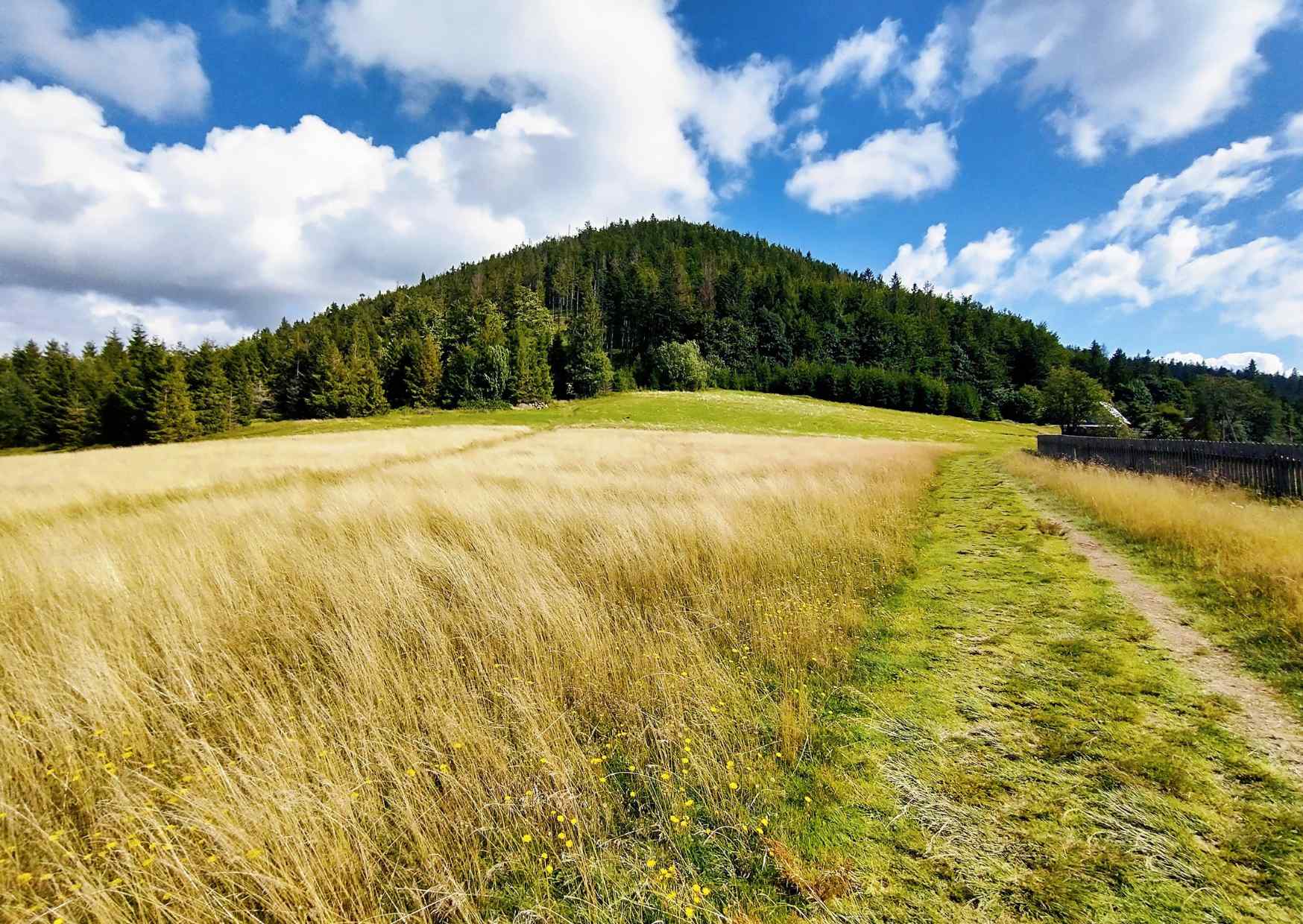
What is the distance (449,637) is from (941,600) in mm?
6126

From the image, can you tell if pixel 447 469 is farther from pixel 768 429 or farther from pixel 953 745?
pixel 768 429

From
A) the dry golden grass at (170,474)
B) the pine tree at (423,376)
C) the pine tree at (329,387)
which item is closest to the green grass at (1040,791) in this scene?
the dry golden grass at (170,474)

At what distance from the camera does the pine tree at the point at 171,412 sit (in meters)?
57.5

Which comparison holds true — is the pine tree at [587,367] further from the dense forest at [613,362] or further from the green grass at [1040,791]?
the green grass at [1040,791]

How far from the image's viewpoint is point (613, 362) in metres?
101

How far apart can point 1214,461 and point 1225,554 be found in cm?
857

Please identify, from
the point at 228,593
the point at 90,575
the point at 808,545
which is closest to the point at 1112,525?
the point at 808,545

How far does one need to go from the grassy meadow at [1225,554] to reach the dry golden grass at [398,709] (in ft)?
11.7

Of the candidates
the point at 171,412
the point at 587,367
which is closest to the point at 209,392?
the point at 171,412

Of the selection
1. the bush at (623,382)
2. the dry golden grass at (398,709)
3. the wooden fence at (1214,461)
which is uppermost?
the bush at (623,382)

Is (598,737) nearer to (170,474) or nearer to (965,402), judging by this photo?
(170,474)

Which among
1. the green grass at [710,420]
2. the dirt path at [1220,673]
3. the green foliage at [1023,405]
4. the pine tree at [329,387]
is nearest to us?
the dirt path at [1220,673]

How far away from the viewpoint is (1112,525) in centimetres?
1036

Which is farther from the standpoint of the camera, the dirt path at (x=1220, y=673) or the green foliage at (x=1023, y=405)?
the green foliage at (x=1023, y=405)
